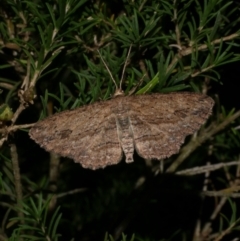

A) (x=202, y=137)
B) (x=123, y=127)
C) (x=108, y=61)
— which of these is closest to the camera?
(x=108, y=61)

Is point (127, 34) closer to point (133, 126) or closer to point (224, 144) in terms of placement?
point (133, 126)

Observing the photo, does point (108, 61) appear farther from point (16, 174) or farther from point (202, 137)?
point (202, 137)

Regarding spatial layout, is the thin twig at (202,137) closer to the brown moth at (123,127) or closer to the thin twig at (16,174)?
the brown moth at (123,127)

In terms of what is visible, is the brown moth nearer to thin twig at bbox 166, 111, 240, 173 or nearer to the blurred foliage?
the blurred foliage

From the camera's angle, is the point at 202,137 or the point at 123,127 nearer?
the point at 123,127

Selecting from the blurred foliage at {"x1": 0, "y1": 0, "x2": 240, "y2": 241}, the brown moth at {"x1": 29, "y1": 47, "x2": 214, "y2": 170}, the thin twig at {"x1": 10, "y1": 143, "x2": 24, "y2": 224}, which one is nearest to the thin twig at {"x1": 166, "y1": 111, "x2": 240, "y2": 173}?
the blurred foliage at {"x1": 0, "y1": 0, "x2": 240, "y2": 241}

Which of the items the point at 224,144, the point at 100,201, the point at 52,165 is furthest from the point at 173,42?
the point at 100,201

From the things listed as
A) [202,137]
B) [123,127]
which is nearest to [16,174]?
[123,127]

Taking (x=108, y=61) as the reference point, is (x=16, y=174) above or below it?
below
